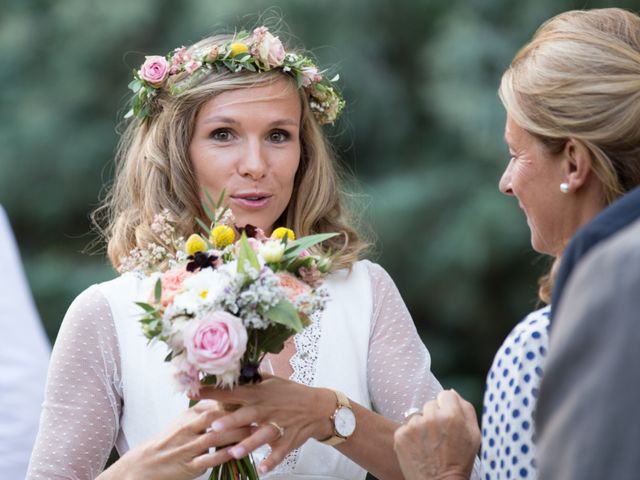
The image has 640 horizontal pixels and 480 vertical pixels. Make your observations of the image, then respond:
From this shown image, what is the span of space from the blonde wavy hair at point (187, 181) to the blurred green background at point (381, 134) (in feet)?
13.0

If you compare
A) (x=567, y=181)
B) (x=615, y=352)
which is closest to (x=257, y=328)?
(x=567, y=181)

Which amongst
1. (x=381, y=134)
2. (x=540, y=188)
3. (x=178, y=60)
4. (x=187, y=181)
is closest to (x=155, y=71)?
(x=178, y=60)

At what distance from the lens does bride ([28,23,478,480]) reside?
3.16 m

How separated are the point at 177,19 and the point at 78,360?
5.37 meters

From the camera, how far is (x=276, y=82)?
3764 millimetres

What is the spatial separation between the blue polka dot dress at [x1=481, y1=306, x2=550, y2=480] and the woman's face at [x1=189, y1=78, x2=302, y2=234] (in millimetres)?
1248

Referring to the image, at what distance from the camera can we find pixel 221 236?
→ 115 inches

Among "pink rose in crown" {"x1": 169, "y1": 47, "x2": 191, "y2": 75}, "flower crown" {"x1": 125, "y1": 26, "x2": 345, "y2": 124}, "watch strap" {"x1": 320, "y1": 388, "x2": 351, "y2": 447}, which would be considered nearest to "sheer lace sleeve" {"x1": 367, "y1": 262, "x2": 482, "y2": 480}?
"watch strap" {"x1": 320, "y1": 388, "x2": 351, "y2": 447}

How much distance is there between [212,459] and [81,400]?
59cm

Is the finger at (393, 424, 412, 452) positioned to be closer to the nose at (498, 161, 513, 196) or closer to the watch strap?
the watch strap

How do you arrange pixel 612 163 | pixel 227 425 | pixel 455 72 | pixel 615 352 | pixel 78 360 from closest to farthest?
1. pixel 615 352
2. pixel 612 163
3. pixel 227 425
4. pixel 78 360
5. pixel 455 72

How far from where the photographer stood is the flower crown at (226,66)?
12.2 feet

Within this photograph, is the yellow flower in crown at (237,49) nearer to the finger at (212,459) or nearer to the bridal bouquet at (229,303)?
the bridal bouquet at (229,303)

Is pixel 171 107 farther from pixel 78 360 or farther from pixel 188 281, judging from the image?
pixel 188 281
